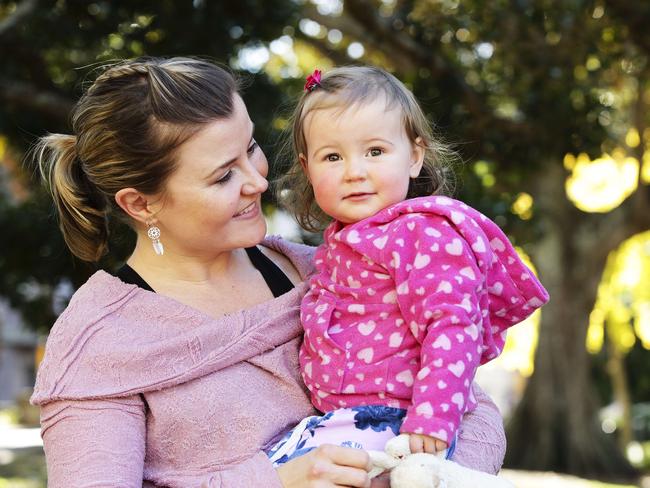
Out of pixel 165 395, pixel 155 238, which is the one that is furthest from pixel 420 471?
pixel 155 238

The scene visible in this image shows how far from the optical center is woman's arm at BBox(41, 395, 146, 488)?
7.45 ft

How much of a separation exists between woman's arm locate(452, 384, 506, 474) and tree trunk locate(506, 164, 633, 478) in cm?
1170

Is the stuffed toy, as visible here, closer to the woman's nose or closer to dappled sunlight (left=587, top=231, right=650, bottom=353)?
the woman's nose

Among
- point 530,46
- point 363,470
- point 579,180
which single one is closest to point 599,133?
point 530,46

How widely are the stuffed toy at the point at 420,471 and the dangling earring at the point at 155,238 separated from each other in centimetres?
89

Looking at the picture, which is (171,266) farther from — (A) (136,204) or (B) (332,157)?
(B) (332,157)

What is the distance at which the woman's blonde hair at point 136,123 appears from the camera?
2.60 m

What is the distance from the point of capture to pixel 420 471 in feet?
6.99

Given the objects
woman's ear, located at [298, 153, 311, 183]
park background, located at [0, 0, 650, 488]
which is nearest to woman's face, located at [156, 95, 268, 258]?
woman's ear, located at [298, 153, 311, 183]

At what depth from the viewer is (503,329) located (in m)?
2.68

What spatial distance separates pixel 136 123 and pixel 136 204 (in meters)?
0.25

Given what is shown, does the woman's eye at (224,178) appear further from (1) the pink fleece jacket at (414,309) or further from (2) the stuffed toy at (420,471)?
(2) the stuffed toy at (420,471)

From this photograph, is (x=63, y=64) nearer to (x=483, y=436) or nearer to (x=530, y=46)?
(x=530, y=46)

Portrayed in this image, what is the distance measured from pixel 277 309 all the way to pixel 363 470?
620mm
